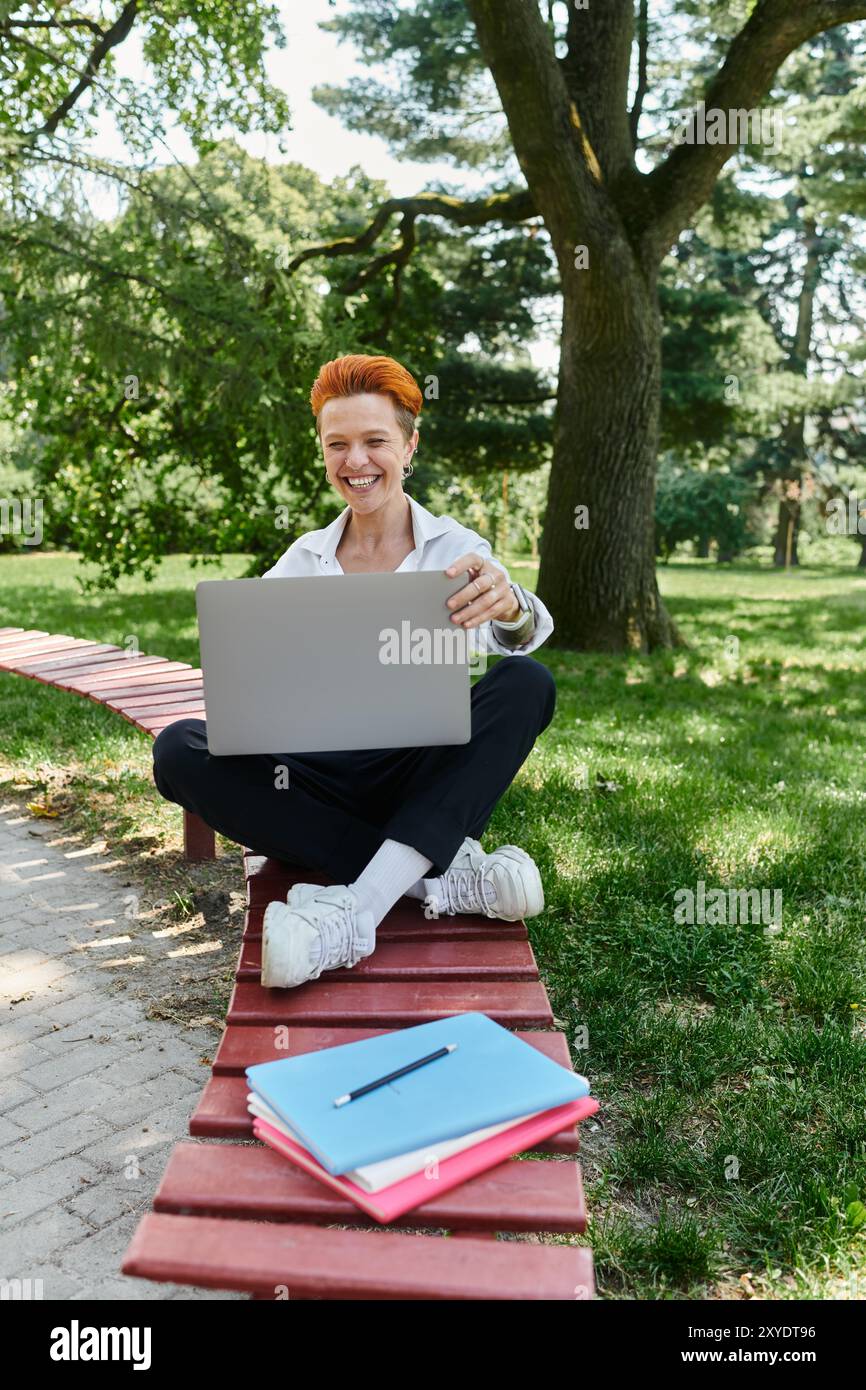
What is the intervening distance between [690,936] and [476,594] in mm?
1445

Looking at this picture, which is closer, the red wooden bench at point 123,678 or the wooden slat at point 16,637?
the red wooden bench at point 123,678

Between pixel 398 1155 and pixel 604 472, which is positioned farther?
pixel 604 472

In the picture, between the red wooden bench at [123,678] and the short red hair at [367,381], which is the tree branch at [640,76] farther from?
the short red hair at [367,381]

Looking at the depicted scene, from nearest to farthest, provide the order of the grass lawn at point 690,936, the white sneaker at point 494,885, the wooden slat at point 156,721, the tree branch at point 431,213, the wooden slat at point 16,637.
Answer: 1. the grass lawn at point 690,936
2. the white sneaker at point 494,885
3. the wooden slat at point 156,721
4. the wooden slat at point 16,637
5. the tree branch at point 431,213

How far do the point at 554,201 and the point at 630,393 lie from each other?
1.43 metres

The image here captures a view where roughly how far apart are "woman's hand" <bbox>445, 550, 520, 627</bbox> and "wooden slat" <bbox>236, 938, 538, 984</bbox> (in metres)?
0.68

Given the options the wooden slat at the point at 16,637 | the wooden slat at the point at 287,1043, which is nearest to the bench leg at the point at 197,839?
the wooden slat at the point at 287,1043

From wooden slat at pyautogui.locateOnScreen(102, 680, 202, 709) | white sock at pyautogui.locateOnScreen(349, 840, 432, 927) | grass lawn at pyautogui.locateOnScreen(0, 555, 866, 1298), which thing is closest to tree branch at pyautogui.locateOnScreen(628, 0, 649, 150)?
grass lawn at pyautogui.locateOnScreen(0, 555, 866, 1298)

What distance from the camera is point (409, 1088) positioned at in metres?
1.67

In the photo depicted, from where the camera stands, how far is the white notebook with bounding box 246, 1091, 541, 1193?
148 cm

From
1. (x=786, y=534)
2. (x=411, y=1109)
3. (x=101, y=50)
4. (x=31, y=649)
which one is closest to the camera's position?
(x=411, y=1109)

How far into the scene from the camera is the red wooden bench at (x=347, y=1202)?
135 centimetres

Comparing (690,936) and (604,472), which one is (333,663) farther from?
(604,472)

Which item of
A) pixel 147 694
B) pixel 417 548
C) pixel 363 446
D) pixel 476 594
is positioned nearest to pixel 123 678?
pixel 147 694
